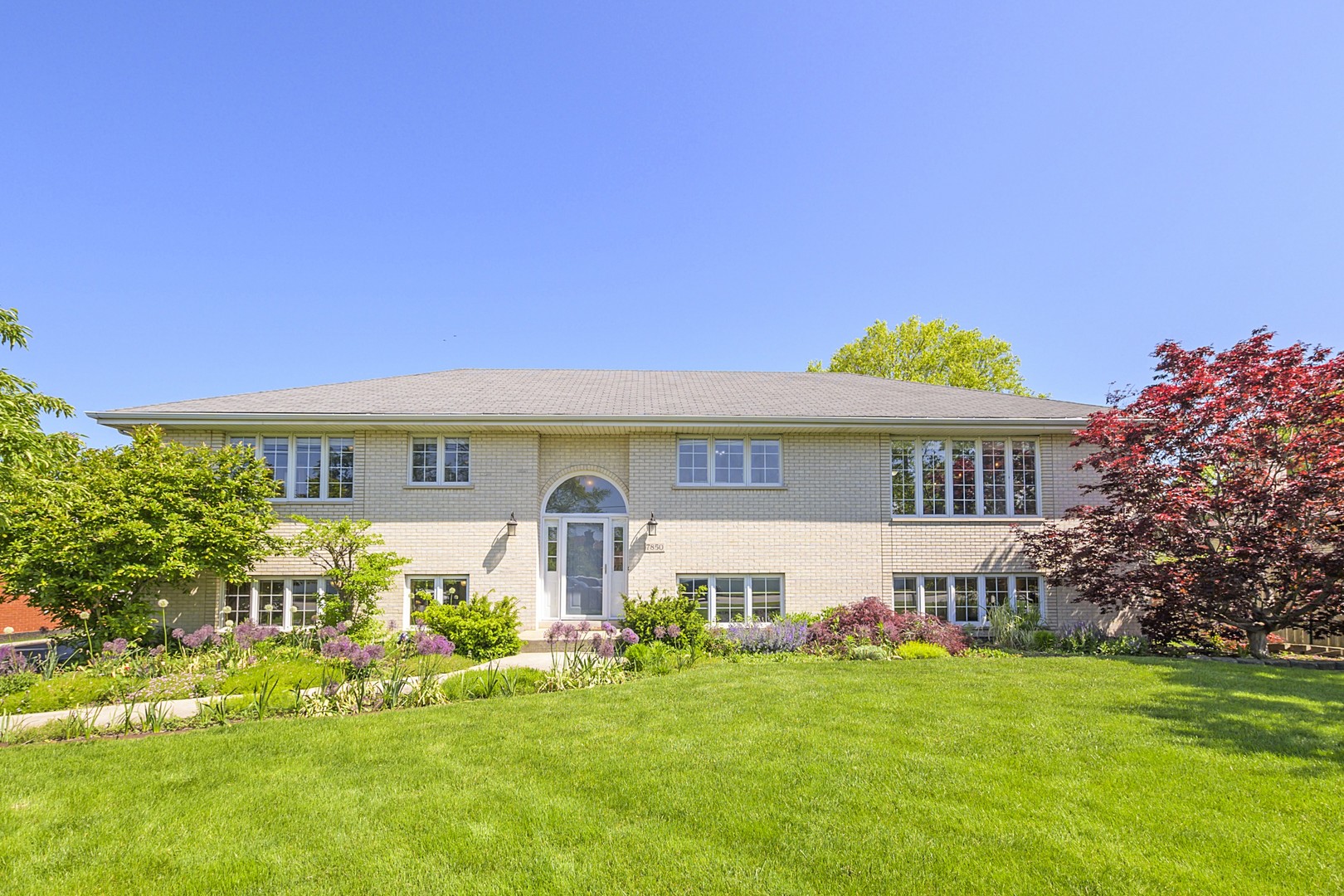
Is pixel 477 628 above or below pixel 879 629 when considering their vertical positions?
above

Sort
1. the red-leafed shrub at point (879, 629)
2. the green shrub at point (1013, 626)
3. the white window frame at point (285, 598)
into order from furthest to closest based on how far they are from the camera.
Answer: the white window frame at point (285, 598)
the green shrub at point (1013, 626)
the red-leafed shrub at point (879, 629)

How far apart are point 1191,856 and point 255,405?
14.4 metres

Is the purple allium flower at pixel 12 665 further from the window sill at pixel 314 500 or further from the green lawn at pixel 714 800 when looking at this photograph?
the window sill at pixel 314 500

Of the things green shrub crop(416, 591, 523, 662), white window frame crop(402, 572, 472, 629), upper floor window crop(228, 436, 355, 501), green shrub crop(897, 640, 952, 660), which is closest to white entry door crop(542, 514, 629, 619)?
white window frame crop(402, 572, 472, 629)

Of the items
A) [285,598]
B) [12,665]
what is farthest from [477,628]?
[12,665]

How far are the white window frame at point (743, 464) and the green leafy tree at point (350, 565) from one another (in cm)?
540

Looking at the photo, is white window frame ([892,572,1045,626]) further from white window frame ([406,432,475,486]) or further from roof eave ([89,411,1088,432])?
white window frame ([406,432,475,486])

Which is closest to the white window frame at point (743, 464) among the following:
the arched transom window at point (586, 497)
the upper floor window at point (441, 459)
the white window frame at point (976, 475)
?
the arched transom window at point (586, 497)

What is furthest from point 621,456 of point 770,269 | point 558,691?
point 770,269

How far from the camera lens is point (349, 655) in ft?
26.5

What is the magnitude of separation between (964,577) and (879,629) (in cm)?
309

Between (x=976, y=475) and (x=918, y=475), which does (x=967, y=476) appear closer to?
(x=976, y=475)

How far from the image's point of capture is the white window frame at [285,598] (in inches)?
495

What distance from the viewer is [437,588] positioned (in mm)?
12844
